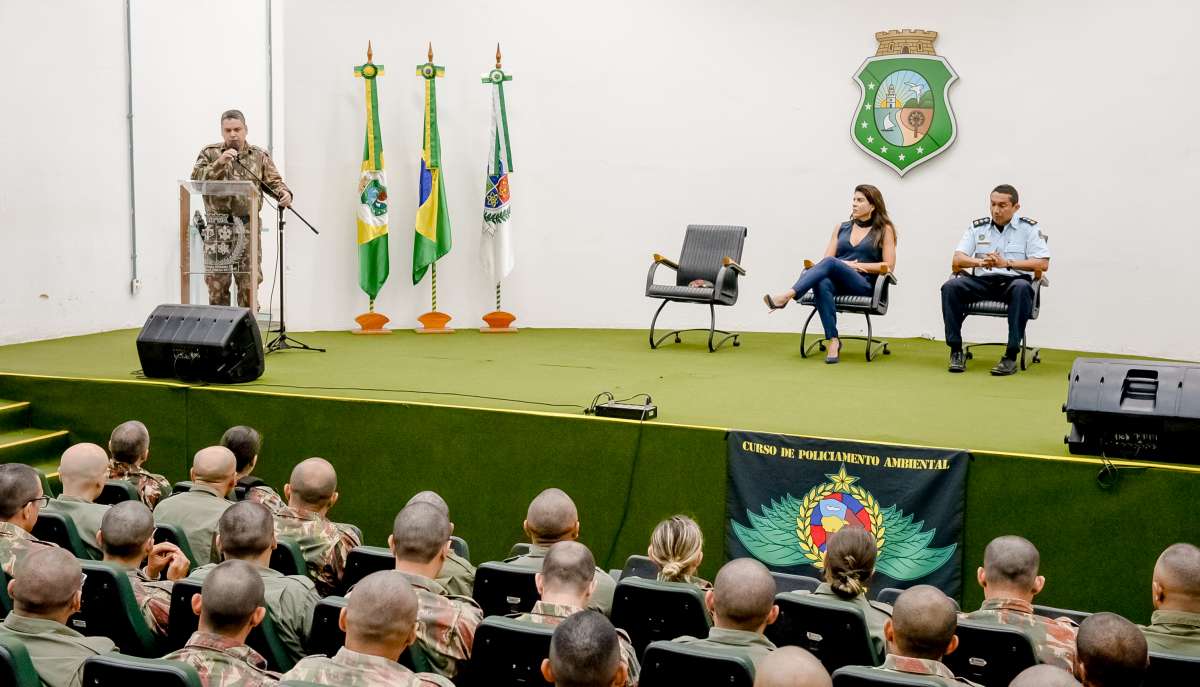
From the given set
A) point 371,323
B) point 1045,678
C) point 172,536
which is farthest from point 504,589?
point 371,323

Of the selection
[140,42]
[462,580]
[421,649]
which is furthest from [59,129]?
[421,649]

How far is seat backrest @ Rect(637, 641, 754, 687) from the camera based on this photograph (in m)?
2.50

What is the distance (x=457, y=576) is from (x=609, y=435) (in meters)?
1.52

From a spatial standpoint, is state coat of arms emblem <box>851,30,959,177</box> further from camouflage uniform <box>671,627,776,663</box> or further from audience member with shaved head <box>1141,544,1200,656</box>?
camouflage uniform <box>671,627,776,663</box>

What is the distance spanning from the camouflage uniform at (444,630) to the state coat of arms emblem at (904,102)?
20.9 ft

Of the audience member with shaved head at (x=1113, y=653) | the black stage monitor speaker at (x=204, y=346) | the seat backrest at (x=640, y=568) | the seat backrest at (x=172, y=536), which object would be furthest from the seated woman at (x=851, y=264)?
the audience member with shaved head at (x=1113, y=653)

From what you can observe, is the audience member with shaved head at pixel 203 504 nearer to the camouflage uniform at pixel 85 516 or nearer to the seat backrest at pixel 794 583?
the camouflage uniform at pixel 85 516

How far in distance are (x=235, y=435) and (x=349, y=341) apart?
354 centimetres

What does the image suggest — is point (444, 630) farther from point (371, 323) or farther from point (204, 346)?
point (371, 323)

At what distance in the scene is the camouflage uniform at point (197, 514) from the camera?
12.9ft

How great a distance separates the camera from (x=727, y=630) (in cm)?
280

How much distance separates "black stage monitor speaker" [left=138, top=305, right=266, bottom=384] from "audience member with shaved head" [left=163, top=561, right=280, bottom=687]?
10.4ft

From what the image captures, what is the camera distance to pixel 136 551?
10.7ft

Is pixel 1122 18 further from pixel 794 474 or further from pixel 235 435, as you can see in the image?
pixel 235 435
